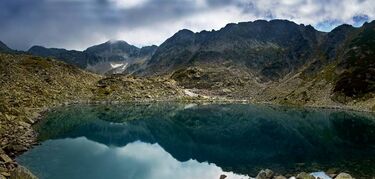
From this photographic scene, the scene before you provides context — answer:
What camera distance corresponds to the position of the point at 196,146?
91.5 metres

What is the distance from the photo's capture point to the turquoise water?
61906 mm

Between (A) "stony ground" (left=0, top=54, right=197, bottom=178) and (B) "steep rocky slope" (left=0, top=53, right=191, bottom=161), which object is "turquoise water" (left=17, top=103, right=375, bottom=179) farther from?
(B) "steep rocky slope" (left=0, top=53, right=191, bottom=161)

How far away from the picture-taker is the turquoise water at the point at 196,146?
61.9m

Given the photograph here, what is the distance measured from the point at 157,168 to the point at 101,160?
11410 millimetres

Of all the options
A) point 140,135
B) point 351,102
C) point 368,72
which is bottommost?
point 140,135

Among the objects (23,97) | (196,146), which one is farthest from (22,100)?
(196,146)

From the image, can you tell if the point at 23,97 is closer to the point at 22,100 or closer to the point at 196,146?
the point at 22,100

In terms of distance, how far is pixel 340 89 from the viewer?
190 meters

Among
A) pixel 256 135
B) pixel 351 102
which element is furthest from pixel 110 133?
pixel 351 102

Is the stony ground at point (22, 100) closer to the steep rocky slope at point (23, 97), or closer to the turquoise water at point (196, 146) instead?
the steep rocky slope at point (23, 97)

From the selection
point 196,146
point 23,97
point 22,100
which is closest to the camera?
point 196,146

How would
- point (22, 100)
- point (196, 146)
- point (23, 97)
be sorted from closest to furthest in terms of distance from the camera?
point (196, 146), point (22, 100), point (23, 97)

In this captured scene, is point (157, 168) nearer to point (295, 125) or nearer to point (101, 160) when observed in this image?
point (101, 160)

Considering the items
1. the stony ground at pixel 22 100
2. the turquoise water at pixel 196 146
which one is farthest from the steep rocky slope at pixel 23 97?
the turquoise water at pixel 196 146
